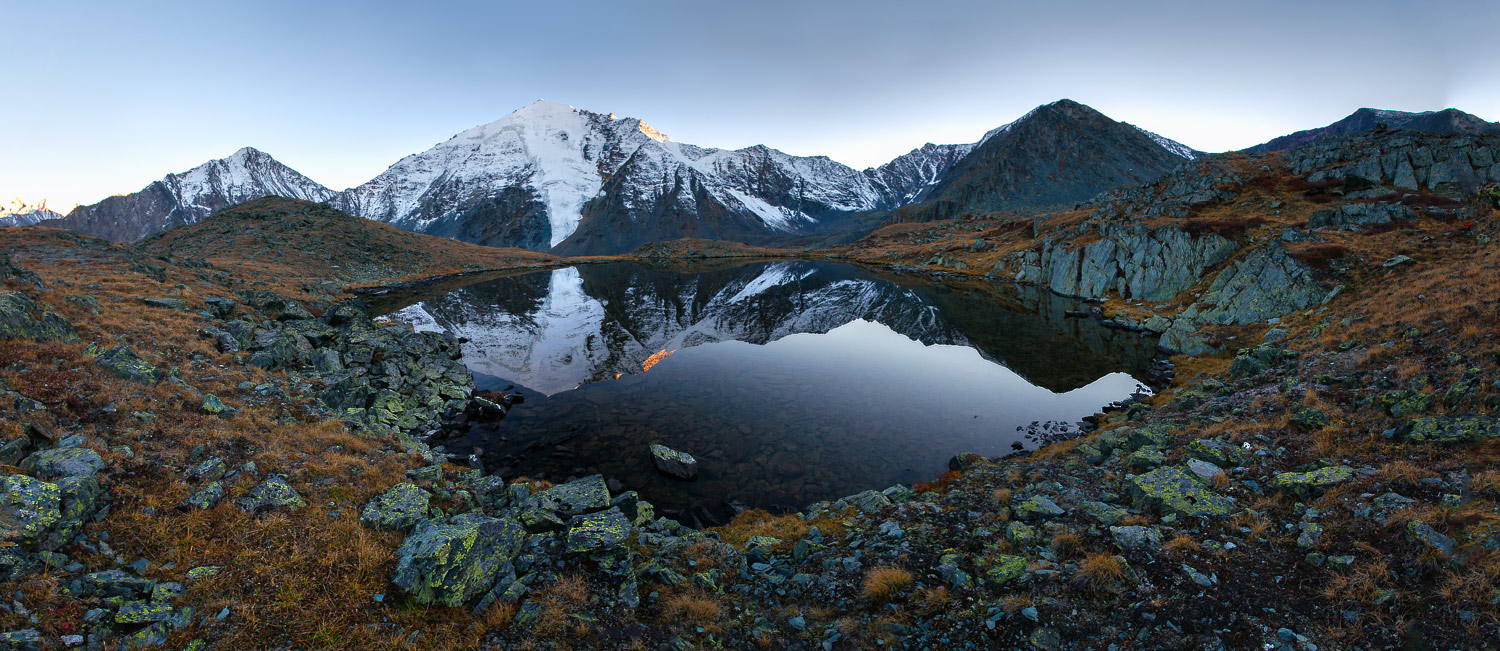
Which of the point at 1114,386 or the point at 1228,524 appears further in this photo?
the point at 1114,386

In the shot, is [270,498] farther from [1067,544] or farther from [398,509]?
[1067,544]

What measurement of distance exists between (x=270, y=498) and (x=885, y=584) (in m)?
14.5

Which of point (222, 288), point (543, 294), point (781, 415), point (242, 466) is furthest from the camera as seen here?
point (543, 294)

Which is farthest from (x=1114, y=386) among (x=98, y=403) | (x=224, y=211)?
(x=224, y=211)

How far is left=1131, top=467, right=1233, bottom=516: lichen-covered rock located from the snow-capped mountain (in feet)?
100

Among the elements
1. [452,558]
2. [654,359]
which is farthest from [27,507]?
[654,359]

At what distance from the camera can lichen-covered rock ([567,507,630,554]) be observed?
36.8 feet

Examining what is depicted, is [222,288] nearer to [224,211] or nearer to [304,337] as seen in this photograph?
[304,337]

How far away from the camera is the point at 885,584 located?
33.9 feet

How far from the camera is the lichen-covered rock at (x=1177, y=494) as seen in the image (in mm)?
11133

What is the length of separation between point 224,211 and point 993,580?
627ft

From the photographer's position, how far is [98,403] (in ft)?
42.7

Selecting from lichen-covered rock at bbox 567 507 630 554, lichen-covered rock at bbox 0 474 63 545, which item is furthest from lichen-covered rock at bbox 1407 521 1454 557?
lichen-covered rock at bbox 0 474 63 545

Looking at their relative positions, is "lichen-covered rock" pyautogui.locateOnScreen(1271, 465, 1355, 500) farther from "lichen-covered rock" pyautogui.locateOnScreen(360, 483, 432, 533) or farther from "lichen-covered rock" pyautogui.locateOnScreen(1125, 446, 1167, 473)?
"lichen-covered rock" pyautogui.locateOnScreen(360, 483, 432, 533)
